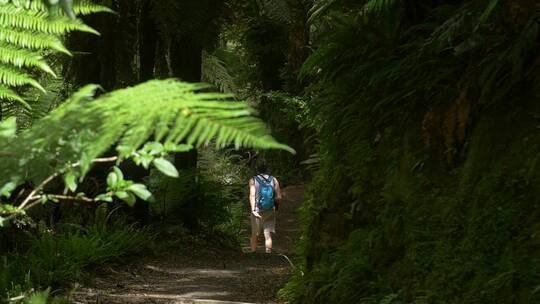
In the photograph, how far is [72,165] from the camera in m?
1.64

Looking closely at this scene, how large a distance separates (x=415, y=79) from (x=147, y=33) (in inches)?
269

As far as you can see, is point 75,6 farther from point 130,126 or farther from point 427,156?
point 427,156

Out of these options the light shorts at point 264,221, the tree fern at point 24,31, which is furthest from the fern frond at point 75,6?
the light shorts at point 264,221

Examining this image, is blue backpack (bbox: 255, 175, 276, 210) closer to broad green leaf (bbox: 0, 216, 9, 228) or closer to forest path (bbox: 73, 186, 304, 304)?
forest path (bbox: 73, 186, 304, 304)

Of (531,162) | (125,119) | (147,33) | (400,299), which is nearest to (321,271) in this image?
(400,299)

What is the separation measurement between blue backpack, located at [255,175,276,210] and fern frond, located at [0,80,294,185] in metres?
8.73

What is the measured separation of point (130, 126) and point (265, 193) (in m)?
8.94

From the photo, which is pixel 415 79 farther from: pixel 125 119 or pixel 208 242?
pixel 208 242

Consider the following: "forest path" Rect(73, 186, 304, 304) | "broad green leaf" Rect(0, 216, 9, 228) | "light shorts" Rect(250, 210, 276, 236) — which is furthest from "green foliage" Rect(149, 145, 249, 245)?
"broad green leaf" Rect(0, 216, 9, 228)

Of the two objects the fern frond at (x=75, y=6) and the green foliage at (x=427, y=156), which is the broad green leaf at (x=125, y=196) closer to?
the fern frond at (x=75, y=6)

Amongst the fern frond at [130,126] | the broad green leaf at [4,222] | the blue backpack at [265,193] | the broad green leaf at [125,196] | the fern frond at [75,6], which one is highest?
the blue backpack at [265,193]

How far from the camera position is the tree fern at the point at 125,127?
4.47ft

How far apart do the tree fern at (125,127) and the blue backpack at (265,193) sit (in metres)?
8.72

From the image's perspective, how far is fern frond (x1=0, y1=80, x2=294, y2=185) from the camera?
1362mm
